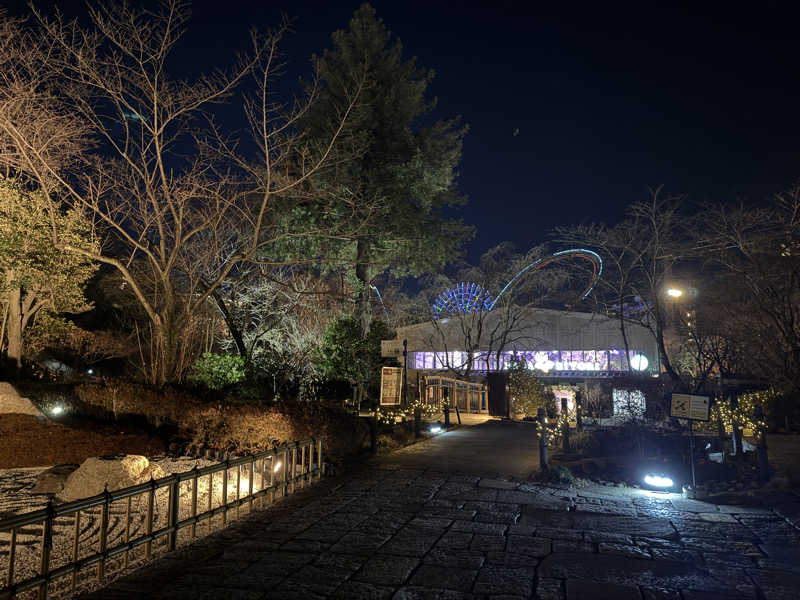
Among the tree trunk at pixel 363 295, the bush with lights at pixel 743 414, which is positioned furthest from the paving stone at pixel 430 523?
the tree trunk at pixel 363 295

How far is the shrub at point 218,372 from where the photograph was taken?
561 inches

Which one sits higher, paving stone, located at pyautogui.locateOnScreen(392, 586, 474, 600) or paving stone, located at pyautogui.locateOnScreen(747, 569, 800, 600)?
paving stone, located at pyautogui.locateOnScreen(392, 586, 474, 600)

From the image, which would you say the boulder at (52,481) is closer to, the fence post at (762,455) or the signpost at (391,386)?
the signpost at (391,386)

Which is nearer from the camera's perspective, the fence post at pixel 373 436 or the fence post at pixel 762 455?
the fence post at pixel 762 455

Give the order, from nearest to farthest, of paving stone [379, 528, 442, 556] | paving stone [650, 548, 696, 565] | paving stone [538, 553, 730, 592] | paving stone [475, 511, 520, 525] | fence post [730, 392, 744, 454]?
paving stone [538, 553, 730, 592]
paving stone [650, 548, 696, 565]
paving stone [379, 528, 442, 556]
paving stone [475, 511, 520, 525]
fence post [730, 392, 744, 454]

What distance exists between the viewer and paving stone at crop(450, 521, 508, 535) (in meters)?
5.88

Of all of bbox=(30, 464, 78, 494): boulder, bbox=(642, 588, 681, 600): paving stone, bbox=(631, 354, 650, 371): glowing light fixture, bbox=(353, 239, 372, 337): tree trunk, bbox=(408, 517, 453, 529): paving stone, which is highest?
bbox=(353, 239, 372, 337): tree trunk

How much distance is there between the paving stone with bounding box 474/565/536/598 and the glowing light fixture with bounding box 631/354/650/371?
31.4 m

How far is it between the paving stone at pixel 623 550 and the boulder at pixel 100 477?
19.3ft

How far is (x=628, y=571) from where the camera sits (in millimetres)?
4684

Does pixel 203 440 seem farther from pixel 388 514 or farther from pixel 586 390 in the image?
pixel 586 390

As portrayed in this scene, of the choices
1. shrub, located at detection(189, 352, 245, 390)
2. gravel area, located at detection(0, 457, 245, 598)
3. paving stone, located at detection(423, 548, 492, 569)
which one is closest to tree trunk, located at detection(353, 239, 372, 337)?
shrub, located at detection(189, 352, 245, 390)

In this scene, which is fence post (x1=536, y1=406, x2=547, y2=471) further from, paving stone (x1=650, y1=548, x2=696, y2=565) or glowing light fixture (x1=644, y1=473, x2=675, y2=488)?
paving stone (x1=650, y1=548, x2=696, y2=565)

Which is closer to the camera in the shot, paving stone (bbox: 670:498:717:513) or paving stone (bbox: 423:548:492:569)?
paving stone (bbox: 423:548:492:569)
